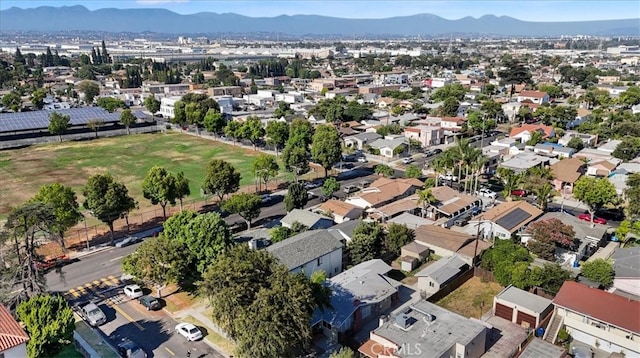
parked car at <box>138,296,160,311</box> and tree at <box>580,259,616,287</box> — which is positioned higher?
tree at <box>580,259,616,287</box>

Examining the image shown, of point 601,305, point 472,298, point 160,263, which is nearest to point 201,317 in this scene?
point 160,263

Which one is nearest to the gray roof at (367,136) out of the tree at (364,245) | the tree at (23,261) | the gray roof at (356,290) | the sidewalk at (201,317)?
the tree at (364,245)

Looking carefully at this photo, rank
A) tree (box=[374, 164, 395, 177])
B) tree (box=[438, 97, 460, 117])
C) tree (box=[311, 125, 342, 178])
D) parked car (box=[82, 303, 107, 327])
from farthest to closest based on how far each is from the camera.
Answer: tree (box=[438, 97, 460, 117])
tree (box=[374, 164, 395, 177])
tree (box=[311, 125, 342, 178])
parked car (box=[82, 303, 107, 327])

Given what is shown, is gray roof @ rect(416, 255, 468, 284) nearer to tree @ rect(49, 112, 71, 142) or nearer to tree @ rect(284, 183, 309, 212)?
tree @ rect(284, 183, 309, 212)

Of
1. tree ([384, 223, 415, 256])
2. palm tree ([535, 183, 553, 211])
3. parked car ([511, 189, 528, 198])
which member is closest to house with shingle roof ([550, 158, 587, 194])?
parked car ([511, 189, 528, 198])

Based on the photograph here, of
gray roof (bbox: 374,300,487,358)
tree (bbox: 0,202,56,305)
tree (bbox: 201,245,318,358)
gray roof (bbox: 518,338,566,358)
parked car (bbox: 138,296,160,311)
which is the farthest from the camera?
parked car (bbox: 138,296,160,311)

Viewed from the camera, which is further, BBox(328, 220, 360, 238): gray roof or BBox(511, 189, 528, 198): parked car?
BBox(511, 189, 528, 198): parked car

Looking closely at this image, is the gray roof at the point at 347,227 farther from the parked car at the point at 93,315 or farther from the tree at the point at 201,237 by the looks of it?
the parked car at the point at 93,315

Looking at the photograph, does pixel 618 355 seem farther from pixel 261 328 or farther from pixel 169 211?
pixel 169 211
